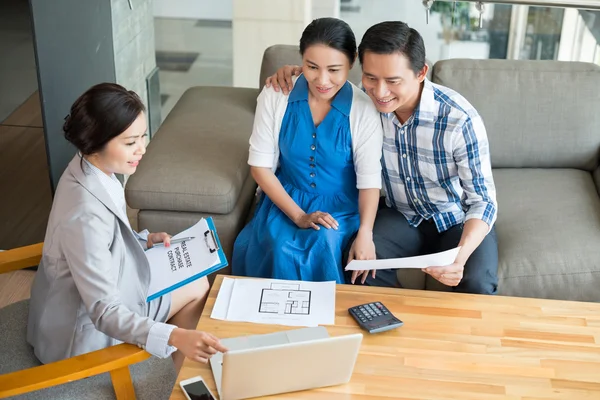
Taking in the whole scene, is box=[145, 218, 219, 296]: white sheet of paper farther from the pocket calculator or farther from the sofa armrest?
the sofa armrest

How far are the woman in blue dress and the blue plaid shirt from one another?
3.3 inches

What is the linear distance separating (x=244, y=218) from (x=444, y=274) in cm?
85

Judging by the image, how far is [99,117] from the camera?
70.8 inches

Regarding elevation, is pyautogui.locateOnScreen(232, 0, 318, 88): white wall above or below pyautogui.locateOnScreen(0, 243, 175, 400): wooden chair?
above

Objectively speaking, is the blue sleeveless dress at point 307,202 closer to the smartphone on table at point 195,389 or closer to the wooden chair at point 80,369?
the wooden chair at point 80,369

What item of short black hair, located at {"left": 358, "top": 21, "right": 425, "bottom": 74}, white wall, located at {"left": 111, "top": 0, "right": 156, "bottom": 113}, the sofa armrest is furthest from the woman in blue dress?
white wall, located at {"left": 111, "top": 0, "right": 156, "bottom": 113}

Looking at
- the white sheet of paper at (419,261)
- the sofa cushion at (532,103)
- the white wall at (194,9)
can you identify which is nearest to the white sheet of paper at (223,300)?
the white sheet of paper at (419,261)

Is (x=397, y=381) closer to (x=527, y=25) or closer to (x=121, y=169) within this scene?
(x=121, y=169)

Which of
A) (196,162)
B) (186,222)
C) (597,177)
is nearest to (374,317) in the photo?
(186,222)

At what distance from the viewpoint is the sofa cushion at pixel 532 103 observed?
285 cm

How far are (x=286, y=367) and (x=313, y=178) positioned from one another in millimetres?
963

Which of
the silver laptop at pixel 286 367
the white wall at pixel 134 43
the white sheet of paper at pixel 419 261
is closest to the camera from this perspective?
the silver laptop at pixel 286 367

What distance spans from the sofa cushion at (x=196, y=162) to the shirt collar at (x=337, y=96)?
388 mm

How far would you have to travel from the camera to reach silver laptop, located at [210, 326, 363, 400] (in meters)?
1.58
